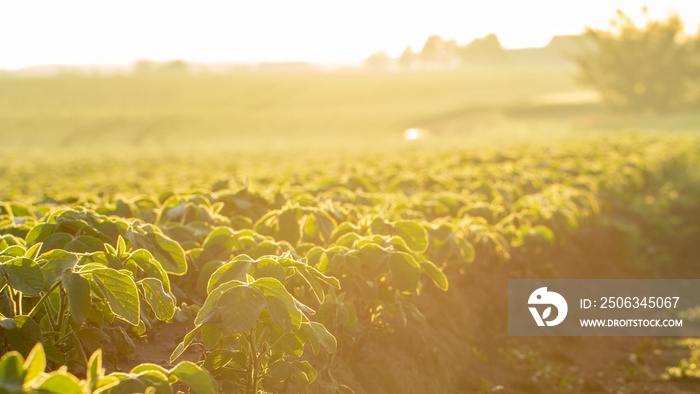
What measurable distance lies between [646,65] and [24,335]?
5527 cm

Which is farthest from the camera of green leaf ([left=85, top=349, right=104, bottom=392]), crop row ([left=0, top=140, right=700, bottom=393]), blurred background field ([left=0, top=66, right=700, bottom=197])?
blurred background field ([left=0, top=66, right=700, bottom=197])

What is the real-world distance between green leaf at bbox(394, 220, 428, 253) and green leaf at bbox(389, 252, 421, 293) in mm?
514

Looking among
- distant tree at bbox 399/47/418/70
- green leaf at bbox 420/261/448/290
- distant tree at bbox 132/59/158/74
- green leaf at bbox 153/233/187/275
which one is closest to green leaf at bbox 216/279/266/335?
green leaf at bbox 153/233/187/275

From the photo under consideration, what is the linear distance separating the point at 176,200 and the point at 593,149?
10.8 meters

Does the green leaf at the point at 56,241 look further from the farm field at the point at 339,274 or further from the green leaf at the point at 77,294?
the green leaf at the point at 77,294

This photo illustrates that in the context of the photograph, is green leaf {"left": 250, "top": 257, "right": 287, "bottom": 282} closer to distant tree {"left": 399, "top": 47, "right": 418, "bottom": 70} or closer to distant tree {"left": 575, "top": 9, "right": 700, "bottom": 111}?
distant tree {"left": 575, "top": 9, "right": 700, "bottom": 111}

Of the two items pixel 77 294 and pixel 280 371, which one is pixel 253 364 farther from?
pixel 77 294

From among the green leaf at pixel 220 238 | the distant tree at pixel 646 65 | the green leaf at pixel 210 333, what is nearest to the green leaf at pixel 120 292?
the green leaf at pixel 210 333

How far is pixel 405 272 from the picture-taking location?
276 cm

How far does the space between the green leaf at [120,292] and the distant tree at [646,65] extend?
5442 cm

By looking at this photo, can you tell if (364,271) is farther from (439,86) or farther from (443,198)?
(439,86)

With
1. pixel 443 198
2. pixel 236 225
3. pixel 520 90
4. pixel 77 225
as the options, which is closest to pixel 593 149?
pixel 443 198

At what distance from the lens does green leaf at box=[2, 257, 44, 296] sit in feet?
6.72

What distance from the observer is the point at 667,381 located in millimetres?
4809
